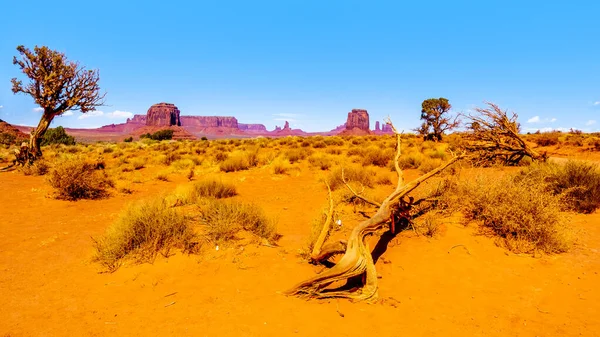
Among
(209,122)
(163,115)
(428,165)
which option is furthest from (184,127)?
(428,165)

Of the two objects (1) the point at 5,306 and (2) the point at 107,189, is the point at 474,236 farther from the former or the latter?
(2) the point at 107,189

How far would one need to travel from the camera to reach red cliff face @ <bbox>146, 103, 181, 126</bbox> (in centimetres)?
14002

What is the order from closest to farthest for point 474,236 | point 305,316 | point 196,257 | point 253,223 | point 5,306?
point 305,316, point 5,306, point 196,257, point 474,236, point 253,223

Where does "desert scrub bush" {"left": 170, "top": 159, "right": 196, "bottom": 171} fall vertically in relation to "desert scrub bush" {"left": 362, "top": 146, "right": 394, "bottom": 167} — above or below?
below

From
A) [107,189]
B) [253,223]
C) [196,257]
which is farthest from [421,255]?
[107,189]

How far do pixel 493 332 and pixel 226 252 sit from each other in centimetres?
368

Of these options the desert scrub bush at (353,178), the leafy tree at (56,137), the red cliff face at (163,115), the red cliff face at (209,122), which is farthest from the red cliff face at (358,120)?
the desert scrub bush at (353,178)

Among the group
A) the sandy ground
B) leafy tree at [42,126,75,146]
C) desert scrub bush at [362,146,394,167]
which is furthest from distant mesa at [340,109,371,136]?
the sandy ground

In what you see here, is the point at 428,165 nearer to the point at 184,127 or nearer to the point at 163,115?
the point at 163,115

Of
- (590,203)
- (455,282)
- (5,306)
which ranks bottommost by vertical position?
(5,306)

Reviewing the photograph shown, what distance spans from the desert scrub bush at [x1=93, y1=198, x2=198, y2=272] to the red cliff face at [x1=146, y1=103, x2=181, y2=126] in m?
146

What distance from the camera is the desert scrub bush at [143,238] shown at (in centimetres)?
473

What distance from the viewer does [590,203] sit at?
6.23 meters

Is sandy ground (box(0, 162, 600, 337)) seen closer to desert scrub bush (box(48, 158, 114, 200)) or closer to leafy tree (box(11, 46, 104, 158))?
desert scrub bush (box(48, 158, 114, 200))
